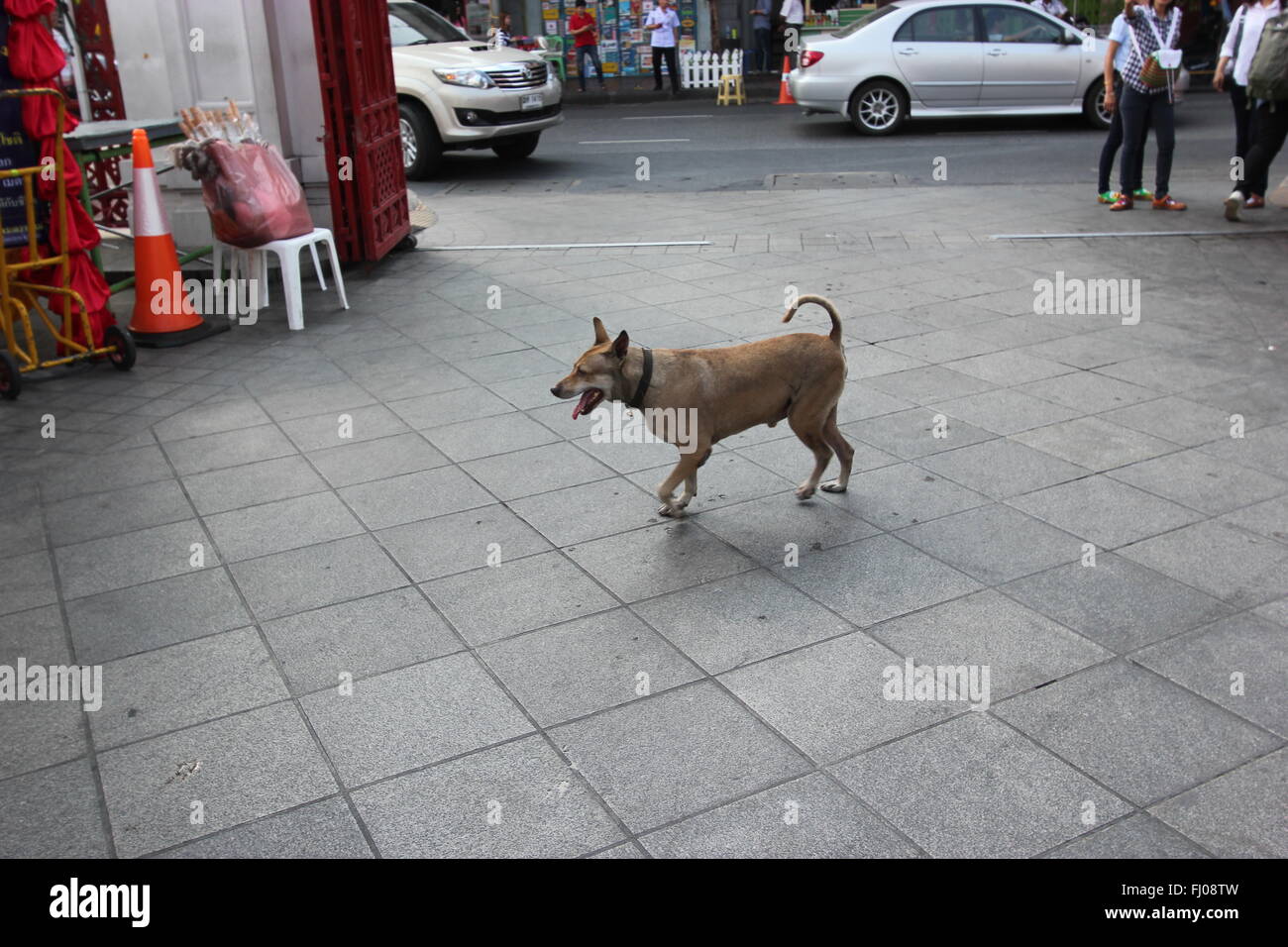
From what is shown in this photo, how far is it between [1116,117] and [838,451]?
7401mm

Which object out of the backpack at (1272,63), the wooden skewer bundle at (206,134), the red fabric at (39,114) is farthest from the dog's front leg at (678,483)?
the backpack at (1272,63)

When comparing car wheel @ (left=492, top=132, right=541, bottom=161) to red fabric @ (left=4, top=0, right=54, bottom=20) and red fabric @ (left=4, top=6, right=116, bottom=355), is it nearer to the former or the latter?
red fabric @ (left=4, top=6, right=116, bottom=355)

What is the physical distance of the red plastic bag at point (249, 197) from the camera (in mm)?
8148

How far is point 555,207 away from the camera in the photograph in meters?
12.6

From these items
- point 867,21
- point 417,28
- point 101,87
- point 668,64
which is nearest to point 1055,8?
point 867,21

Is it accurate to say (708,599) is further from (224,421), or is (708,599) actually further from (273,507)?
(224,421)

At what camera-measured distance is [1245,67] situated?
9914 mm

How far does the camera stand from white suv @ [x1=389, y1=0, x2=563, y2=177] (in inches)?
543

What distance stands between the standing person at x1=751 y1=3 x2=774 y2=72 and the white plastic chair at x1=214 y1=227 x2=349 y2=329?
17.3 meters

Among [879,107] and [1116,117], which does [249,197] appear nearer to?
[1116,117]

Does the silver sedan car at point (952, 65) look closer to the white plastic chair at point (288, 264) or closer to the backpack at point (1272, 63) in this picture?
the backpack at point (1272, 63)

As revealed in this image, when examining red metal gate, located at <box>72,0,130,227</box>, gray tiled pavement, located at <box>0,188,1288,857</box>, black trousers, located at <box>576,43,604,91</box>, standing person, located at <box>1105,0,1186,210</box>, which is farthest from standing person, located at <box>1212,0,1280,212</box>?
black trousers, located at <box>576,43,604,91</box>

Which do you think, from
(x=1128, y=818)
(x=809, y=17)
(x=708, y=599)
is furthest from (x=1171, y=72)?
(x=809, y=17)

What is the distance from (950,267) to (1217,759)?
658 cm
